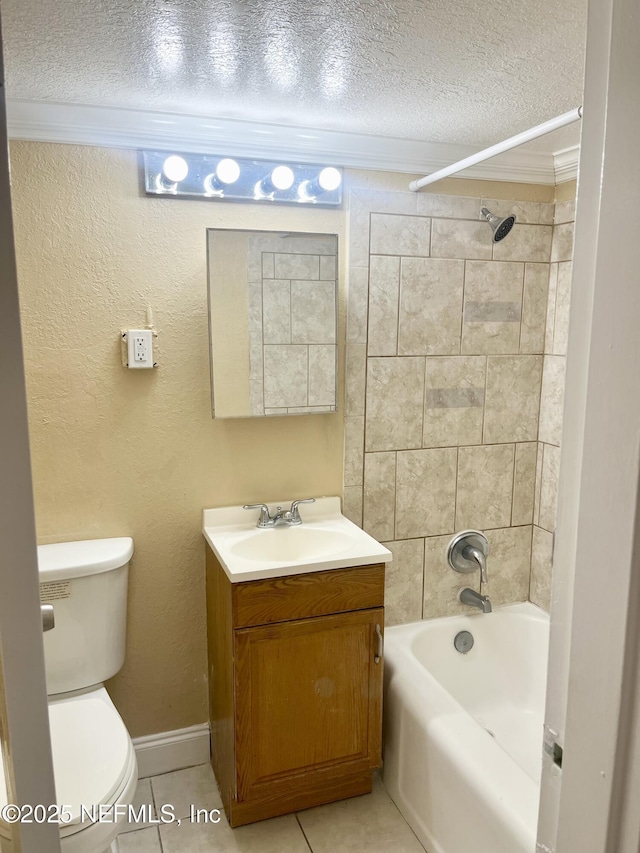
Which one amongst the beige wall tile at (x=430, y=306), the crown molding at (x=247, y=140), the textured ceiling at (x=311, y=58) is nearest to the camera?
the textured ceiling at (x=311, y=58)

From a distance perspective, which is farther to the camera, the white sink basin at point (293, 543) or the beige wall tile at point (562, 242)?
the beige wall tile at point (562, 242)

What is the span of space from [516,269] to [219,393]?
126 cm

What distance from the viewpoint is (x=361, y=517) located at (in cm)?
248

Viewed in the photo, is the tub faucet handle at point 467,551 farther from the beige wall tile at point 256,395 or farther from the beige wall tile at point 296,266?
the beige wall tile at point 296,266

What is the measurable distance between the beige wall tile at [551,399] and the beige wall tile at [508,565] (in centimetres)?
42

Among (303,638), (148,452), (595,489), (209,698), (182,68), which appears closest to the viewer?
(595,489)

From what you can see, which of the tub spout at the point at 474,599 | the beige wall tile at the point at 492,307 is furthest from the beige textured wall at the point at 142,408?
the tub spout at the point at 474,599

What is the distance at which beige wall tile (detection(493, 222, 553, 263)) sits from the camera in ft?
8.21

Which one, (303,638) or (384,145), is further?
(384,145)

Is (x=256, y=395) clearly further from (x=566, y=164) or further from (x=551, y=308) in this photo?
(x=566, y=164)

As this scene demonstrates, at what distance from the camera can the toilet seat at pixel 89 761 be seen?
153 centimetres

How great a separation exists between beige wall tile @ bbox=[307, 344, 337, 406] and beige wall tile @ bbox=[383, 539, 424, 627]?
64 cm

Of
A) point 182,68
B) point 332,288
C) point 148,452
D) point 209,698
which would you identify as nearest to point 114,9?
point 182,68

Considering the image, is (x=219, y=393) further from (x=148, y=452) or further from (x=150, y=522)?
(x=150, y=522)
